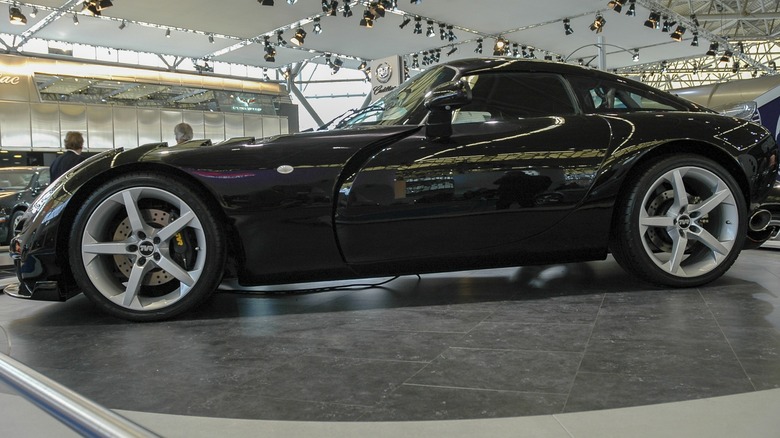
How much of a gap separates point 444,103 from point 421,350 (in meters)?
1.17

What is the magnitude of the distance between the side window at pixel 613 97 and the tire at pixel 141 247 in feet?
6.35

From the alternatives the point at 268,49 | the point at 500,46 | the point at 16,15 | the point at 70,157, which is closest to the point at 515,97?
the point at 70,157

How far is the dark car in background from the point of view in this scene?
7805 millimetres

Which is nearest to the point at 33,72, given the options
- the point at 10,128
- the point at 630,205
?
the point at 10,128

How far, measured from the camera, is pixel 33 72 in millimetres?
15250

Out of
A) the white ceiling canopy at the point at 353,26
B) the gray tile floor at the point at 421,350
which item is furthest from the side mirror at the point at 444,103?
the white ceiling canopy at the point at 353,26

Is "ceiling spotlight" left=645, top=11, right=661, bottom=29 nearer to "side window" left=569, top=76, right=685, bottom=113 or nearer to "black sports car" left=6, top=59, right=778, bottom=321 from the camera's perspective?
"side window" left=569, top=76, right=685, bottom=113

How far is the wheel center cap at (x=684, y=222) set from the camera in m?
2.92

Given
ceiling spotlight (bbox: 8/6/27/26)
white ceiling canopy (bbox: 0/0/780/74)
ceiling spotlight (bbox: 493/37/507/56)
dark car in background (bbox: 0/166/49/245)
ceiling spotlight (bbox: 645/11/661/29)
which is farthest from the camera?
ceiling spotlight (bbox: 493/37/507/56)

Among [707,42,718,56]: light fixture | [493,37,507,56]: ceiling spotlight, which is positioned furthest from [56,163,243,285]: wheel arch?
[707,42,718,56]: light fixture

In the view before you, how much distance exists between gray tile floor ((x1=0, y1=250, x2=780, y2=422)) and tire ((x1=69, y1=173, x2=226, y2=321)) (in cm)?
11

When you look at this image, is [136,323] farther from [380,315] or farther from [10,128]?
[10,128]

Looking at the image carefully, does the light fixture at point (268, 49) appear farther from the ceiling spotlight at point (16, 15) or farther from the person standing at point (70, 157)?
the person standing at point (70, 157)

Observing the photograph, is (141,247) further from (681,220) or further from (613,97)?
(681,220)
